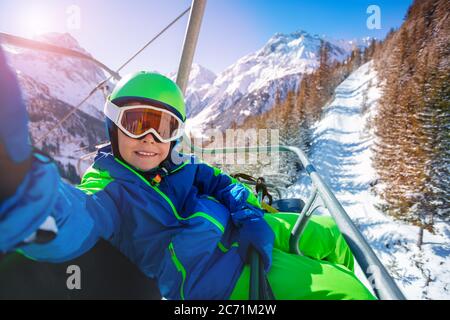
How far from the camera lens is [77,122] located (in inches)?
2985

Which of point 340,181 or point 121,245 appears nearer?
point 121,245

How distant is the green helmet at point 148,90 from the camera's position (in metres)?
1.91

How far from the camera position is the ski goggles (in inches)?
72.6

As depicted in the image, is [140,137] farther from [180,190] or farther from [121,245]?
[121,245]

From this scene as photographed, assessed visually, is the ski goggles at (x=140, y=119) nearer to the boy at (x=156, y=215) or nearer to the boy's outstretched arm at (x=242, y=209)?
the boy at (x=156, y=215)

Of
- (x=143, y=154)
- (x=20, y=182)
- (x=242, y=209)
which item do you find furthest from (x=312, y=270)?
(x=20, y=182)

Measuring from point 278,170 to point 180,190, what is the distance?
26.8 metres

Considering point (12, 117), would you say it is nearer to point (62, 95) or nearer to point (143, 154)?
point (143, 154)

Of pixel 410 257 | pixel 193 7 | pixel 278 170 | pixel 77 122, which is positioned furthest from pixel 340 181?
pixel 77 122

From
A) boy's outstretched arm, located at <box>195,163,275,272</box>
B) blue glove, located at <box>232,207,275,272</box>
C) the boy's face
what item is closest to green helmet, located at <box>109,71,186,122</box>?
the boy's face

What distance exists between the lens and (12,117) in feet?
1.86

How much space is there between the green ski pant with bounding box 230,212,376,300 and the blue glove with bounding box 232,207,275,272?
0.37 ft

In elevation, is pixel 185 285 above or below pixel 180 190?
below

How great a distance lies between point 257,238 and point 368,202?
22928 millimetres
